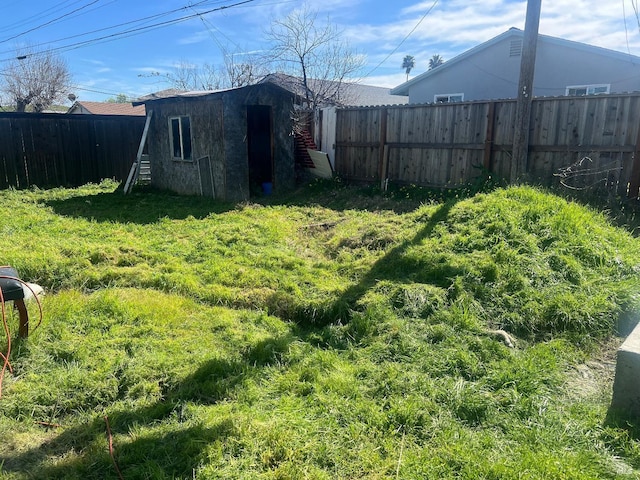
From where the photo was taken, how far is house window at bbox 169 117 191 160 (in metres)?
10.3

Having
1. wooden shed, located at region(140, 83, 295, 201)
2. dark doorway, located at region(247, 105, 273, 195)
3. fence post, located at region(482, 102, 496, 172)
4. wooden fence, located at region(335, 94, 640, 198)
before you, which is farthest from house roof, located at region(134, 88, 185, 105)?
fence post, located at region(482, 102, 496, 172)

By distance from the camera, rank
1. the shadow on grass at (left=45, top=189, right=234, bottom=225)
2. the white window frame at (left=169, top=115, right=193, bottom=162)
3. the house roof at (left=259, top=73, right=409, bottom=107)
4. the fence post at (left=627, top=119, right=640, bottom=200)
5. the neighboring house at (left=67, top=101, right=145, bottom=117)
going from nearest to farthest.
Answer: the fence post at (left=627, top=119, right=640, bottom=200), the shadow on grass at (left=45, top=189, right=234, bottom=225), the white window frame at (left=169, top=115, right=193, bottom=162), the house roof at (left=259, top=73, right=409, bottom=107), the neighboring house at (left=67, top=101, right=145, bottom=117)

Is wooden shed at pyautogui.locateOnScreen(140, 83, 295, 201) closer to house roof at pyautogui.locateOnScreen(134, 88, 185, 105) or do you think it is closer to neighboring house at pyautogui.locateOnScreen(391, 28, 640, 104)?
house roof at pyautogui.locateOnScreen(134, 88, 185, 105)

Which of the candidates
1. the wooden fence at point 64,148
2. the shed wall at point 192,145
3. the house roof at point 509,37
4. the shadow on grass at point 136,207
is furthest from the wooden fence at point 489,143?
the wooden fence at point 64,148

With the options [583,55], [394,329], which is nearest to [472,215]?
[394,329]

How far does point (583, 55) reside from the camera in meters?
11.6

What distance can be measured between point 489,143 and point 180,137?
273 inches

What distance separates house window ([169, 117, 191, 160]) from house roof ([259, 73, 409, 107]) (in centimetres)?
235

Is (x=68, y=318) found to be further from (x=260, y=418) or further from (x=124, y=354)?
(x=260, y=418)

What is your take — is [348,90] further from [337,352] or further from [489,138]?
[337,352]

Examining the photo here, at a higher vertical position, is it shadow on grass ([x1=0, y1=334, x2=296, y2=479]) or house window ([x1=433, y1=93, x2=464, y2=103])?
house window ([x1=433, y1=93, x2=464, y2=103])

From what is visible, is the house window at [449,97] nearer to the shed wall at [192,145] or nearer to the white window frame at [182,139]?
the shed wall at [192,145]

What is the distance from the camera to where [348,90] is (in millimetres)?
18625

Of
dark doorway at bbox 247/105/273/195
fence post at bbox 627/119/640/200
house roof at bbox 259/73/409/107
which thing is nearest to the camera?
fence post at bbox 627/119/640/200
